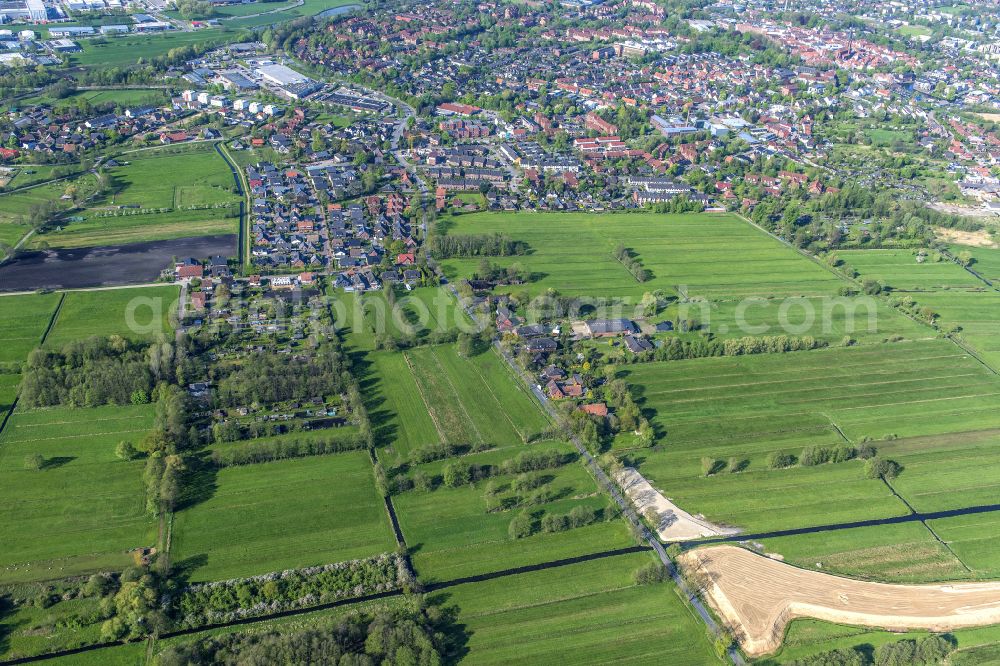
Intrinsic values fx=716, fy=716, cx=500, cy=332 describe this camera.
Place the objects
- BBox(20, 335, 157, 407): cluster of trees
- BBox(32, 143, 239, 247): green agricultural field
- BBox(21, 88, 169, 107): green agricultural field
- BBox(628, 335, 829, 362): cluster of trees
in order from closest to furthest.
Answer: BBox(20, 335, 157, 407): cluster of trees
BBox(628, 335, 829, 362): cluster of trees
BBox(32, 143, 239, 247): green agricultural field
BBox(21, 88, 169, 107): green agricultural field

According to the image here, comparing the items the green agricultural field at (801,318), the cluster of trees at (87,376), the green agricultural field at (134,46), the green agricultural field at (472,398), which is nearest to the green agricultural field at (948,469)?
the green agricultural field at (801,318)

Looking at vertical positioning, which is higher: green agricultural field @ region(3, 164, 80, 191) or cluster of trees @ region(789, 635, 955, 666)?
green agricultural field @ region(3, 164, 80, 191)

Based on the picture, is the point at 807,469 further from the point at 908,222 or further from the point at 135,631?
the point at 908,222

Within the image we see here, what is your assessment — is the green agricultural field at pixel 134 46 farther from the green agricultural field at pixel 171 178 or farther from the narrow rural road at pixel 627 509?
the narrow rural road at pixel 627 509

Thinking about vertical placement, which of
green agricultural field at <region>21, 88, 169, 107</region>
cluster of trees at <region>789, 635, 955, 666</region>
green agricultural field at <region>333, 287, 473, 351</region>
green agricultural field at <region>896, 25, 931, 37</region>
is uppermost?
green agricultural field at <region>896, 25, 931, 37</region>

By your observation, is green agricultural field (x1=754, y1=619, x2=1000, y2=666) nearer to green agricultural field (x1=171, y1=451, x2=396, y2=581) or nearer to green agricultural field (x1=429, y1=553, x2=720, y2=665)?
green agricultural field (x1=429, y1=553, x2=720, y2=665)

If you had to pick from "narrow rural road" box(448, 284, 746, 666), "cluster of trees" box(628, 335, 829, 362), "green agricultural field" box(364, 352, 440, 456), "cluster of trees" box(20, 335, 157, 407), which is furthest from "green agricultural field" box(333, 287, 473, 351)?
"cluster of trees" box(628, 335, 829, 362)

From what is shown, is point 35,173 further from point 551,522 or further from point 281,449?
Answer: point 551,522
